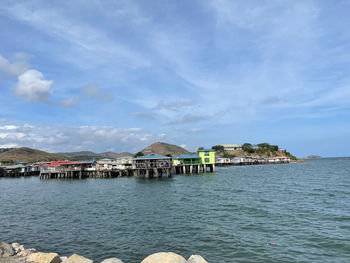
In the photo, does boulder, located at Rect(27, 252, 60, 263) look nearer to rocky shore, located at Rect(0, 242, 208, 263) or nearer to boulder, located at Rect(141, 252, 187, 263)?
rocky shore, located at Rect(0, 242, 208, 263)

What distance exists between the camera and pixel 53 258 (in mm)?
11781

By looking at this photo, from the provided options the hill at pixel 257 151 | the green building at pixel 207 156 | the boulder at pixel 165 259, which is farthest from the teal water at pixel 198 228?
the hill at pixel 257 151

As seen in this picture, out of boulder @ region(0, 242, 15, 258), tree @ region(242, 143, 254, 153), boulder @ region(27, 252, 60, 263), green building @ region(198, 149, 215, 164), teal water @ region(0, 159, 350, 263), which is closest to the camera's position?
boulder @ region(27, 252, 60, 263)

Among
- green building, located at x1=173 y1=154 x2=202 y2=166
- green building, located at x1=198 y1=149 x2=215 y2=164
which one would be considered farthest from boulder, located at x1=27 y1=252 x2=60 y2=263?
green building, located at x1=198 y1=149 x2=215 y2=164

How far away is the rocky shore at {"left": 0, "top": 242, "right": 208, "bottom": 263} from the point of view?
9.99 m

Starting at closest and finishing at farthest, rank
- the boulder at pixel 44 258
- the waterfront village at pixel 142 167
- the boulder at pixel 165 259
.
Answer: the boulder at pixel 165 259 → the boulder at pixel 44 258 → the waterfront village at pixel 142 167

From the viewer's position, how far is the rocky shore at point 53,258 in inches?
393

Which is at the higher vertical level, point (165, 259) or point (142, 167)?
point (142, 167)

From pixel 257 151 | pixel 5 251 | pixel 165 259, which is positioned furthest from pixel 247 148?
pixel 165 259

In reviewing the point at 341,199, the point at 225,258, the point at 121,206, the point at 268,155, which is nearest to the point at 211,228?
the point at 225,258

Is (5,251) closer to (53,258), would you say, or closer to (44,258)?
(44,258)

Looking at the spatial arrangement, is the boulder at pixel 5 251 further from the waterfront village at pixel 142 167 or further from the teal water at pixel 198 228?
the waterfront village at pixel 142 167

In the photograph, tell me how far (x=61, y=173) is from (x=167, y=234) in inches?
2673

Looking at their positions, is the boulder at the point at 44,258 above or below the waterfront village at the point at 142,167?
below
